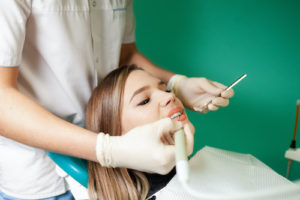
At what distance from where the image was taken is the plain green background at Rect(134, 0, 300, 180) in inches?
62.5

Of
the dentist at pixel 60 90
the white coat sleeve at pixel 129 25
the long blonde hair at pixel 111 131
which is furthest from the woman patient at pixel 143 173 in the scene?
the white coat sleeve at pixel 129 25

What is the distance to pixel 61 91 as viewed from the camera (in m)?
1.04

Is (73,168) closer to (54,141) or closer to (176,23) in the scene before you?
(54,141)

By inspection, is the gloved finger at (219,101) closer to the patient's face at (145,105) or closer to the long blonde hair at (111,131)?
the patient's face at (145,105)

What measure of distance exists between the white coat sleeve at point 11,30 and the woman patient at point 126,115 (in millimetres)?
355

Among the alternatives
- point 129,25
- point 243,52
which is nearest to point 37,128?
point 129,25

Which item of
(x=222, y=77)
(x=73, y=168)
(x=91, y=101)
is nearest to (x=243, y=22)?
(x=222, y=77)

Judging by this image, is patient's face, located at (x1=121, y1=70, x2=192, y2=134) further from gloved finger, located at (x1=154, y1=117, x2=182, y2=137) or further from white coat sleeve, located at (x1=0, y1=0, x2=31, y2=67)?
white coat sleeve, located at (x1=0, y1=0, x2=31, y2=67)

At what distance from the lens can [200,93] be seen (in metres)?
1.29

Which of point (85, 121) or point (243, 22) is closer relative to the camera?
point (85, 121)

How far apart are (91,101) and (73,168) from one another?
26 cm

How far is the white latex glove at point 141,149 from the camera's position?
0.76 metres

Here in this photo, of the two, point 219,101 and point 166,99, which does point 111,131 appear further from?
point 219,101

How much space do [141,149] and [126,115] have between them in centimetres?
28
